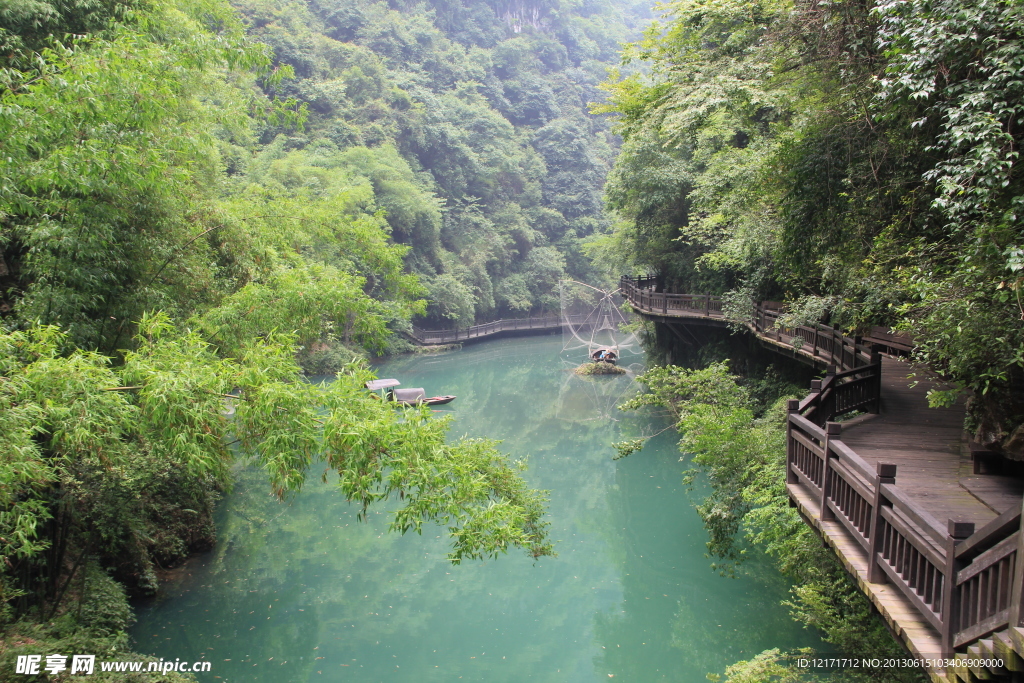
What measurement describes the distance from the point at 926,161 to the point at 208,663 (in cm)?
812

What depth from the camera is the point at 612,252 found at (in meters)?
20.6

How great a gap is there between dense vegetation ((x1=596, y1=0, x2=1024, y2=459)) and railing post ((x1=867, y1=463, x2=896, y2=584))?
0.85 meters

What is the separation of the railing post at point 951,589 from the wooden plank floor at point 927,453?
33cm

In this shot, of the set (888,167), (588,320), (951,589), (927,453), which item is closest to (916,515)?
(951,589)

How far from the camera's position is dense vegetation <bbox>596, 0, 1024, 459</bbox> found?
12.3ft

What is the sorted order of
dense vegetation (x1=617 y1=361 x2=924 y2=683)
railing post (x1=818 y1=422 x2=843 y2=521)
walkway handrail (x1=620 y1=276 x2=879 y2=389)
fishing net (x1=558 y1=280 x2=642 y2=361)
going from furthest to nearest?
fishing net (x1=558 y1=280 x2=642 y2=361) < walkway handrail (x1=620 y1=276 x2=879 y2=389) < dense vegetation (x1=617 y1=361 x2=924 y2=683) < railing post (x1=818 y1=422 x2=843 y2=521)

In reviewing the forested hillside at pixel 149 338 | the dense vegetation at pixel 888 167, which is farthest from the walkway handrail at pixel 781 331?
the forested hillside at pixel 149 338

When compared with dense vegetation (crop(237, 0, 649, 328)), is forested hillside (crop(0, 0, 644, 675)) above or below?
below

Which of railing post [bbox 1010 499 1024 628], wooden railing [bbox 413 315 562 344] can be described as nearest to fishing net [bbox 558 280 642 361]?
wooden railing [bbox 413 315 562 344]

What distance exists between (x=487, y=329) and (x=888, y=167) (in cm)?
2785

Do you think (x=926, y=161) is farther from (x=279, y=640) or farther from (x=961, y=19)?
(x=279, y=640)

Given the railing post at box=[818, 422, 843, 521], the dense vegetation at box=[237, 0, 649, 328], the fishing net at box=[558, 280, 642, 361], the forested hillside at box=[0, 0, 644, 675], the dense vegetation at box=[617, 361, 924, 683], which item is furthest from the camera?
the fishing net at box=[558, 280, 642, 361]

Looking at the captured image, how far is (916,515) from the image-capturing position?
298cm

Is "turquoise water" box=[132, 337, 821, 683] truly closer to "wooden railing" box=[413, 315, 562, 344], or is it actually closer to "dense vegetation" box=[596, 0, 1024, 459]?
"dense vegetation" box=[596, 0, 1024, 459]
